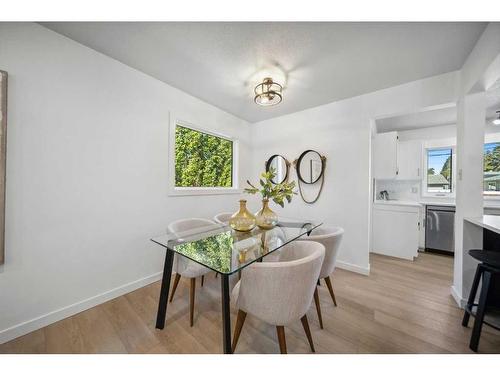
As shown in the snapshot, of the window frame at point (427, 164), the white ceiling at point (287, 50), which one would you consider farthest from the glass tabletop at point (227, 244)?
the window frame at point (427, 164)

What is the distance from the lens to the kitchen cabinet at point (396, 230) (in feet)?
9.51

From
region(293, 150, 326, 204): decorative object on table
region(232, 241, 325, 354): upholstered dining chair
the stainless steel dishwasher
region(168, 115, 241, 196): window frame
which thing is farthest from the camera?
the stainless steel dishwasher

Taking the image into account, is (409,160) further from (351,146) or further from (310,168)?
(310,168)

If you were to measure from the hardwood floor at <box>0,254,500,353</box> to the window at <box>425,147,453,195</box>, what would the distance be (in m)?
2.27

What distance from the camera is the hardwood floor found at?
1293 mm

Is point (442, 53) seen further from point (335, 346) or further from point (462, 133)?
point (335, 346)

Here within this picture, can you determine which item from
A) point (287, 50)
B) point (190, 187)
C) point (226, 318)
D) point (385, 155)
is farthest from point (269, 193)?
point (385, 155)

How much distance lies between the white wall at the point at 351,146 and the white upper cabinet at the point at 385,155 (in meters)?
1.15

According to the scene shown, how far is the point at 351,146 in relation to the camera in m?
2.59

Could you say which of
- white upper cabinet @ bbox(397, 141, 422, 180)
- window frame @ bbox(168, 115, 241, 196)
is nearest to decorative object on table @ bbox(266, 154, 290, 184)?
window frame @ bbox(168, 115, 241, 196)

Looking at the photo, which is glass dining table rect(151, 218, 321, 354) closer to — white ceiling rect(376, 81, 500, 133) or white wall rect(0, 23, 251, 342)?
white wall rect(0, 23, 251, 342)

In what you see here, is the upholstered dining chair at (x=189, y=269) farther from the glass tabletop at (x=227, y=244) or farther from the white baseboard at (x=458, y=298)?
the white baseboard at (x=458, y=298)

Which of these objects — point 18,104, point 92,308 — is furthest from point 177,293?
point 18,104

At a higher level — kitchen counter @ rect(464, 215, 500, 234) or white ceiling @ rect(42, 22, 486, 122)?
white ceiling @ rect(42, 22, 486, 122)
